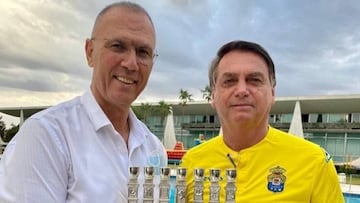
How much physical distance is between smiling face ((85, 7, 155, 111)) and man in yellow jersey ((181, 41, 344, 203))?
1.46 ft

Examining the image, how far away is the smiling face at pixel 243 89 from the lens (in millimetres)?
2158

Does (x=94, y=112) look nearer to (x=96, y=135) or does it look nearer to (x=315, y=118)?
(x=96, y=135)

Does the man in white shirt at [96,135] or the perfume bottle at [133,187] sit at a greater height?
the man in white shirt at [96,135]

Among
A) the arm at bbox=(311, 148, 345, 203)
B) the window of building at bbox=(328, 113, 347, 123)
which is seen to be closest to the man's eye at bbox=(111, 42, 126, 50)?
the arm at bbox=(311, 148, 345, 203)

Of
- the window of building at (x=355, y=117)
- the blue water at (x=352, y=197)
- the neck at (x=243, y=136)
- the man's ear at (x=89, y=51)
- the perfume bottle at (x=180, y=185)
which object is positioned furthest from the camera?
the window of building at (x=355, y=117)

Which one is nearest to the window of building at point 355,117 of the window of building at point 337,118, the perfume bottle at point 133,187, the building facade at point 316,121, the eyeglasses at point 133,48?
the building facade at point 316,121

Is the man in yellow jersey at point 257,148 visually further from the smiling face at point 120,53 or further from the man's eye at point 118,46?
the man's eye at point 118,46

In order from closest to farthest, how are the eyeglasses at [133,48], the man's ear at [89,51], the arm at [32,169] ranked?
the arm at [32,169] < the eyeglasses at [133,48] < the man's ear at [89,51]

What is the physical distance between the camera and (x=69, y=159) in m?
1.85

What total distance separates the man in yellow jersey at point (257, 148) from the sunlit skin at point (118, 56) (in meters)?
0.44

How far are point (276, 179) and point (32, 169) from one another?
1230mm

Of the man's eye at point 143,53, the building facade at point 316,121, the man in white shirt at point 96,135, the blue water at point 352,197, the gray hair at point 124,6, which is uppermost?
the building facade at point 316,121

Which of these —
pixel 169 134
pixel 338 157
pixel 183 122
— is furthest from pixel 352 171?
pixel 183 122

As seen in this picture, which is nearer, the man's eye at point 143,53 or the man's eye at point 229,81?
the man's eye at point 143,53
